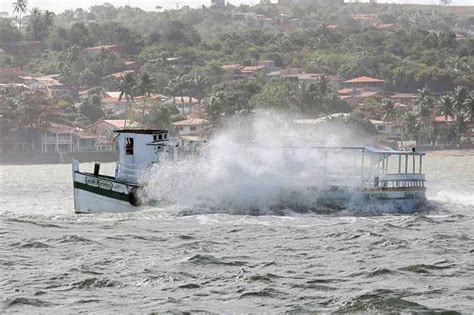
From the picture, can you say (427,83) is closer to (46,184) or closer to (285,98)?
(285,98)

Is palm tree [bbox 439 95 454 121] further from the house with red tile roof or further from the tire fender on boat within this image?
the tire fender on boat

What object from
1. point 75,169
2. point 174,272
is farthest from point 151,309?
point 75,169

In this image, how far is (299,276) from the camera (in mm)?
33781

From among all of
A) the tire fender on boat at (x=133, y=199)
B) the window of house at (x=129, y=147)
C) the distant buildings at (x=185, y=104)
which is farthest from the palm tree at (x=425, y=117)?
the tire fender on boat at (x=133, y=199)

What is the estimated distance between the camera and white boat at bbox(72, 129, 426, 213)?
52.4 m

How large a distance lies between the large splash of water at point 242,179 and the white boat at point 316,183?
0.31 meters

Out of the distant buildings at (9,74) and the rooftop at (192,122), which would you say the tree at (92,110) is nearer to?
the rooftop at (192,122)

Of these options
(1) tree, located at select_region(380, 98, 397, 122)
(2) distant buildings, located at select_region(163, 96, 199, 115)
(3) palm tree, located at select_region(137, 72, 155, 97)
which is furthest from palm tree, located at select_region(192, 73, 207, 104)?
(1) tree, located at select_region(380, 98, 397, 122)

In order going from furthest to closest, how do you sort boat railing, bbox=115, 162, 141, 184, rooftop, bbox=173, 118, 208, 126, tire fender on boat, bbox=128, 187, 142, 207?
rooftop, bbox=173, 118, 208, 126
boat railing, bbox=115, 162, 141, 184
tire fender on boat, bbox=128, 187, 142, 207

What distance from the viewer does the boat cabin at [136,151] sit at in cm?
5478

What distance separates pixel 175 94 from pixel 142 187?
4421 inches

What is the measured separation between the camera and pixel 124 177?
5494cm

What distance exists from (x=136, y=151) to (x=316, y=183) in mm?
8531

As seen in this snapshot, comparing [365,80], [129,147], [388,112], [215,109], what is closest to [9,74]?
[365,80]
